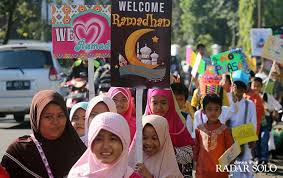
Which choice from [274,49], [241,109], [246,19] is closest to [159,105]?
[241,109]

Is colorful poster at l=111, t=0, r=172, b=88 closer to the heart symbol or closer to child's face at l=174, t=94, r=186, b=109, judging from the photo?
the heart symbol

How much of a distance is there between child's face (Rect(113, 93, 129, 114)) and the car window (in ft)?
29.0

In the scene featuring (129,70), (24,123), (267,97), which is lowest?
(24,123)

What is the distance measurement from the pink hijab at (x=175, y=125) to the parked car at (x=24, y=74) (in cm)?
893

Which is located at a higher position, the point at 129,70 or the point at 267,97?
the point at 129,70

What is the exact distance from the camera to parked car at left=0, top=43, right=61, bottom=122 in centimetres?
1505

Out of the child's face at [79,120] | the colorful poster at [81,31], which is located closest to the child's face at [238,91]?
the colorful poster at [81,31]

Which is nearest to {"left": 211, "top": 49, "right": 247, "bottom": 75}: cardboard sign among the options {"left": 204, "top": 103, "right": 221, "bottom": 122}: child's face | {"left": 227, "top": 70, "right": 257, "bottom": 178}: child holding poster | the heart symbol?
{"left": 227, "top": 70, "right": 257, "bottom": 178}: child holding poster

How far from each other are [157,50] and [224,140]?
2166 mm

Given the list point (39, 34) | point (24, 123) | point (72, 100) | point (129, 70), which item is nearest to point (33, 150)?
point (129, 70)

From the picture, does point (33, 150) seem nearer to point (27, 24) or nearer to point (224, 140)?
point (224, 140)

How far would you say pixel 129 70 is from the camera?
521 centimetres

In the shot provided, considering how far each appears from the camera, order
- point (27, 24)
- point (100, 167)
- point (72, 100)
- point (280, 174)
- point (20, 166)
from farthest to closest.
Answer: point (27, 24), point (72, 100), point (280, 174), point (20, 166), point (100, 167)

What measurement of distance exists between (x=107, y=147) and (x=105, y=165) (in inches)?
4.1
